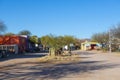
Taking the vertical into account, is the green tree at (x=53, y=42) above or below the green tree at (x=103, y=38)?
below

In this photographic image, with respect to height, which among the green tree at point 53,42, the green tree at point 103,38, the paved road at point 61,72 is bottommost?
the paved road at point 61,72

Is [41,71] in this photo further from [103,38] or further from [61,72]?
[103,38]

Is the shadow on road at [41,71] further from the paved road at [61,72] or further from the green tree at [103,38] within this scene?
the green tree at [103,38]

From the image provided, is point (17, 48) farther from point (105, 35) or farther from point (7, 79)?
point (7, 79)

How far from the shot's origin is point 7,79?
2039 cm

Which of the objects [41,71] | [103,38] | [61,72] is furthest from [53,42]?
[103,38]

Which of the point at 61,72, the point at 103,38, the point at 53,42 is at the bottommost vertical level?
the point at 61,72

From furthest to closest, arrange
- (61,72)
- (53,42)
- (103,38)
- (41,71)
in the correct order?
(103,38) < (53,42) < (41,71) < (61,72)

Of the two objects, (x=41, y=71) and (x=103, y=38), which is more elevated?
(x=103, y=38)

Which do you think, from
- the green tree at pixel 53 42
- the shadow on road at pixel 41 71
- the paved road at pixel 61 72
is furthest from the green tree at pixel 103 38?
the shadow on road at pixel 41 71

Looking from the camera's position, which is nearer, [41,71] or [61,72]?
[61,72]

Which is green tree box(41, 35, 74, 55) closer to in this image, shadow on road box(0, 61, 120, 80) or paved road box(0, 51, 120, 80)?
paved road box(0, 51, 120, 80)

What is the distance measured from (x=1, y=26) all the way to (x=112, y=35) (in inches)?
1334

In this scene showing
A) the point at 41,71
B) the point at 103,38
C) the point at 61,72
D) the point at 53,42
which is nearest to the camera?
the point at 61,72
